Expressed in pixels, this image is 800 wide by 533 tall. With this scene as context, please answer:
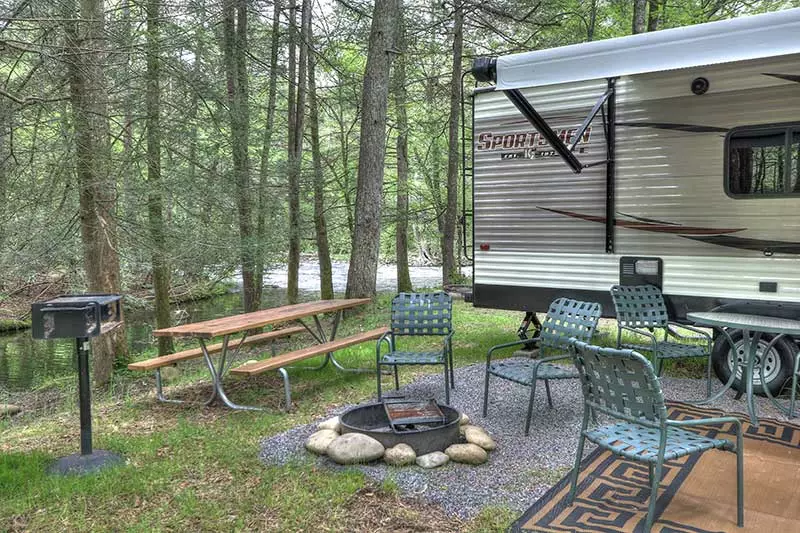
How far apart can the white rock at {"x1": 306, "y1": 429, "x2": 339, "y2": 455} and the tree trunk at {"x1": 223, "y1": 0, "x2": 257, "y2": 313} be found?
5678mm

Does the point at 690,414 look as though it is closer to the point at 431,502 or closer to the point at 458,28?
the point at 431,502

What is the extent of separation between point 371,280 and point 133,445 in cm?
537

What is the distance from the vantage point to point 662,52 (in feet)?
14.9

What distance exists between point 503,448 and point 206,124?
6456mm

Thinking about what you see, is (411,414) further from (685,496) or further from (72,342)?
(72,342)

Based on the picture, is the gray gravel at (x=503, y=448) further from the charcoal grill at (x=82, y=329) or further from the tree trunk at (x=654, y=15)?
Result: the tree trunk at (x=654, y=15)

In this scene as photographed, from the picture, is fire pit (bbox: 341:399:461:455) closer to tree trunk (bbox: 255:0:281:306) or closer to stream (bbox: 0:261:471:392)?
→ tree trunk (bbox: 255:0:281:306)

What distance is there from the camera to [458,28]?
1184 cm

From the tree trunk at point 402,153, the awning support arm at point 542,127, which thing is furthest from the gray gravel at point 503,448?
the tree trunk at point 402,153

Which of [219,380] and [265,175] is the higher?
[265,175]

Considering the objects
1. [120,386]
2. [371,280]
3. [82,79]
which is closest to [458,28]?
[371,280]

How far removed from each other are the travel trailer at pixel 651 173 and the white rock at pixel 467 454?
2435 mm

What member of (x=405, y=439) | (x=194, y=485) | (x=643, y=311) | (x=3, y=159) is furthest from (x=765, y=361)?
(x=3, y=159)

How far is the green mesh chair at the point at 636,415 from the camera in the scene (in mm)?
2652
